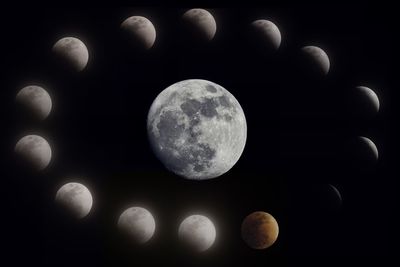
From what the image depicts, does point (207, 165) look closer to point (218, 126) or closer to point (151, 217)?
point (218, 126)

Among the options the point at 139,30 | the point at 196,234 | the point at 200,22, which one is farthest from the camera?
the point at 200,22

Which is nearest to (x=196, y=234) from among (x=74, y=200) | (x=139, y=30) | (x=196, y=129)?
(x=196, y=129)

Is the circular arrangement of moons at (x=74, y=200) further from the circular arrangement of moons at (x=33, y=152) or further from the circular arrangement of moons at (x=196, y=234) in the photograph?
the circular arrangement of moons at (x=196, y=234)

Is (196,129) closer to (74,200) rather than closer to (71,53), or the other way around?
(74,200)

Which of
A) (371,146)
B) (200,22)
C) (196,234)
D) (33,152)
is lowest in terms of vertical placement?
(196,234)

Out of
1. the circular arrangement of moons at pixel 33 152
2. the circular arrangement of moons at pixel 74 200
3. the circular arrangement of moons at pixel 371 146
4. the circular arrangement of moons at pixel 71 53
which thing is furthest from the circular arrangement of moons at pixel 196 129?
the circular arrangement of moons at pixel 371 146

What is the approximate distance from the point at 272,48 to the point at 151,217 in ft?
16.1

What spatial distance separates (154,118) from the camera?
31.2 feet

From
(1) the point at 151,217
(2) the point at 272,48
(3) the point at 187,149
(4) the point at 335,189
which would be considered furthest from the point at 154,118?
(4) the point at 335,189

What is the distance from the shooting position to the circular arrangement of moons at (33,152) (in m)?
9.12

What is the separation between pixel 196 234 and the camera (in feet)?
28.9

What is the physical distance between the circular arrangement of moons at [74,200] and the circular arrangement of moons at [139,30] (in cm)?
351

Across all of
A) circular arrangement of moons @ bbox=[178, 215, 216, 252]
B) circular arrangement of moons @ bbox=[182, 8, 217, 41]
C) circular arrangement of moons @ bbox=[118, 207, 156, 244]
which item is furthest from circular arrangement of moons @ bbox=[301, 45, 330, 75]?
circular arrangement of moons @ bbox=[118, 207, 156, 244]

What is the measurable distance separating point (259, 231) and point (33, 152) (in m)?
4.93
